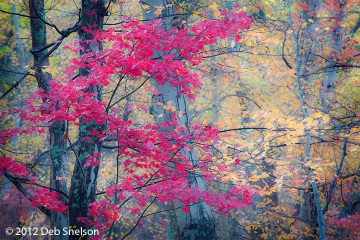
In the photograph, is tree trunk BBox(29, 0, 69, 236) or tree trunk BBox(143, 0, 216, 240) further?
tree trunk BBox(143, 0, 216, 240)

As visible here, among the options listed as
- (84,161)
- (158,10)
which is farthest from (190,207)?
(158,10)

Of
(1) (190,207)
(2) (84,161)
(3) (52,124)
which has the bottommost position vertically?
(1) (190,207)

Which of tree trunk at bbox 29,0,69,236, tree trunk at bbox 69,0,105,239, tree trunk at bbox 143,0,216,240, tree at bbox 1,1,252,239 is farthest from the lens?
tree trunk at bbox 143,0,216,240

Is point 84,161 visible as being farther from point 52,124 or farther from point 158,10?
point 158,10

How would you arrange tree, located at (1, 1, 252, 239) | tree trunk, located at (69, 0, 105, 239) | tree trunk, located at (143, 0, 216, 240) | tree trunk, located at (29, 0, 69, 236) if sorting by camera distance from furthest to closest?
tree trunk, located at (143, 0, 216, 240) < tree trunk, located at (29, 0, 69, 236) < tree trunk, located at (69, 0, 105, 239) < tree, located at (1, 1, 252, 239)

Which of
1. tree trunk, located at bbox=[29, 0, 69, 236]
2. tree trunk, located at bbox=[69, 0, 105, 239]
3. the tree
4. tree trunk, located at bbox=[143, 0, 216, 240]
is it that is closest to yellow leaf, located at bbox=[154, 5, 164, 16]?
tree trunk, located at bbox=[143, 0, 216, 240]

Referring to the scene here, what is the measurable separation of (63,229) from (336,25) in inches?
298

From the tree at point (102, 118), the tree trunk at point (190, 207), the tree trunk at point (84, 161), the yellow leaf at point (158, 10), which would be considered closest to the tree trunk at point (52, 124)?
the tree at point (102, 118)

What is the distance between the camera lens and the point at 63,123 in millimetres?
5371

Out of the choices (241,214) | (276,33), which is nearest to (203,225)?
(241,214)

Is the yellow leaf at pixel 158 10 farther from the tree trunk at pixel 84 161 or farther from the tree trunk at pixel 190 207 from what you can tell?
the tree trunk at pixel 84 161

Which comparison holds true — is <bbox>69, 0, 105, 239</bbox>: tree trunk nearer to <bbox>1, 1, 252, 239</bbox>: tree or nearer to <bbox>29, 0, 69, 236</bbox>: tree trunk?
<bbox>1, 1, 252, 239</bbox>: tree

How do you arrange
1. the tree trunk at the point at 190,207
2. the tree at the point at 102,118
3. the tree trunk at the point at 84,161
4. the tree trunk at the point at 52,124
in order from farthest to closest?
the tree trunk at the point at 190,207
the tree trunk at the point at 52,124
the tree trunk at the point at 84,161
the tree at the point at 102,118

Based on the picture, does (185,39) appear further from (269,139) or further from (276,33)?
(276,33)
